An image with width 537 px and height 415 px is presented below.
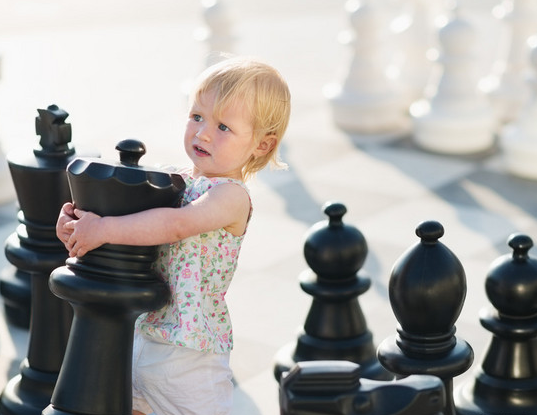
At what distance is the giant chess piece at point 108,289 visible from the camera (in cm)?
159

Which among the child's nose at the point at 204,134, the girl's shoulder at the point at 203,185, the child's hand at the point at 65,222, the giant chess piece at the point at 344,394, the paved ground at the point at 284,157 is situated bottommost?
the paved ground at the point at 284,157

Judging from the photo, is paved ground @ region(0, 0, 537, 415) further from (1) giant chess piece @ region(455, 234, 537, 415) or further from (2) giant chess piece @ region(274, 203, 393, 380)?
(1) giant chess piece @ region(455, 234, 537, 415)

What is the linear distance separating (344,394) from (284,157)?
2.98m

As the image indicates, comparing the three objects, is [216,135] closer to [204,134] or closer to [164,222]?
[204,134]

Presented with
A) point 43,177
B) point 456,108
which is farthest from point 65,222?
point 456,108

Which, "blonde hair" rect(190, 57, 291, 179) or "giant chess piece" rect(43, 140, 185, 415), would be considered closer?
"giant chess piece" rect(43, 140, 185, 415)

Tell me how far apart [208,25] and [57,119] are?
283cm

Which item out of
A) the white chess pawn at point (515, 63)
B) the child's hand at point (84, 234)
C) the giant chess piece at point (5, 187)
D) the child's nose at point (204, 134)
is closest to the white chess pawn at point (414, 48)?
the white chess pawn at point (515, 63)

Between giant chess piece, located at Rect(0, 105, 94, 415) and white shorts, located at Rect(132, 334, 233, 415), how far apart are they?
0.33 metres

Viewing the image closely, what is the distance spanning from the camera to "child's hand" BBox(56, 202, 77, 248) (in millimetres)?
1678

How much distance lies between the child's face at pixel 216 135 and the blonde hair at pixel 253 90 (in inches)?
0.5

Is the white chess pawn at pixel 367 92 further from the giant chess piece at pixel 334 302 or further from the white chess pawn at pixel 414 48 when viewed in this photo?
the giant chess piece at pixel 334 302

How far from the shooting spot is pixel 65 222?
1.69 meters

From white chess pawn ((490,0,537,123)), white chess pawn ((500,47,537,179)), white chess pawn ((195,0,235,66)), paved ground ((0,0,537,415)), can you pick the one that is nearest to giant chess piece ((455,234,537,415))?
paved ground ((0,0,537,415))
